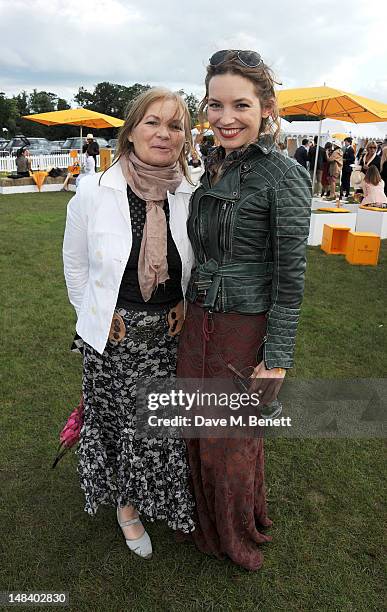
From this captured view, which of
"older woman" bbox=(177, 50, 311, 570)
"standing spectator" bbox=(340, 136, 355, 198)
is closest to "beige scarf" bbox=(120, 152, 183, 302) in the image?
"older woman" bbox=(177, 50, 311, 570)

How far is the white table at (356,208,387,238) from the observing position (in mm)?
9617

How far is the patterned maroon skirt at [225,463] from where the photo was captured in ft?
6.66

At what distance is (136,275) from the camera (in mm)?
2072

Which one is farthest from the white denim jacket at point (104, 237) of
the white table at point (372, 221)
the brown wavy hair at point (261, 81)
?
the white table at point (372, 221)

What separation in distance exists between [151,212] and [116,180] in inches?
7.2

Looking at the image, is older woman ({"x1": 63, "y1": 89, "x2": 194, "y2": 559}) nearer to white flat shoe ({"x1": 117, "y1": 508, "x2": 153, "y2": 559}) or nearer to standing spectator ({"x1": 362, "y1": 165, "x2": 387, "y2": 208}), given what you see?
white flat shoe ({"x1": 117, "y1": 508, "x2": 153, "y2": 559})

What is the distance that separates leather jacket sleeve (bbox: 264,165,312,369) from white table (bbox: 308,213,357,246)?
7508 mm

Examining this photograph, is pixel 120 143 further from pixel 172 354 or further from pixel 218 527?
pixel 218 527

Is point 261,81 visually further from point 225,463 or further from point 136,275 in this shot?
point 225,463

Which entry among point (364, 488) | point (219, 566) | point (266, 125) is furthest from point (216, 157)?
point (364, 488)

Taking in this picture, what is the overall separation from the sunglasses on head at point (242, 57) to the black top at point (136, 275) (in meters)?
0.57

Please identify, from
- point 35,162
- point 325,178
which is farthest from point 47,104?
point 325,178

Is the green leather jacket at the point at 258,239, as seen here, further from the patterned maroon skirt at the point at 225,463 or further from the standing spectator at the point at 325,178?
the standing spectator at the point at 325,178

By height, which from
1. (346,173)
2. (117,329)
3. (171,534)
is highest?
(346,173)
